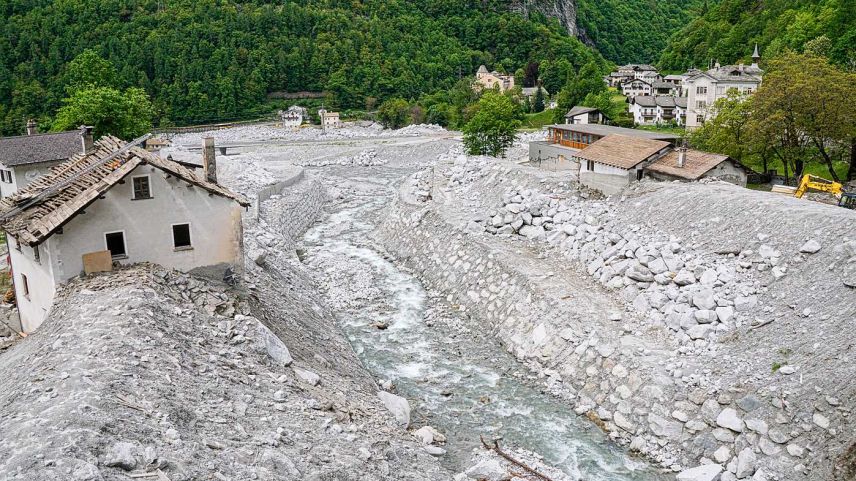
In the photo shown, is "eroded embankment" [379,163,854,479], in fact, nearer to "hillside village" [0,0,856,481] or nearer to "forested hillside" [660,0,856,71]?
"hillside village" [0,0,856,481]

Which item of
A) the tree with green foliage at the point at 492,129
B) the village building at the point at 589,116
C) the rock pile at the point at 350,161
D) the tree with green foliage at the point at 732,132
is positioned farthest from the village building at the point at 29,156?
the village building at the point at 589,116

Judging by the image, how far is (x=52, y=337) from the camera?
17.6 metres

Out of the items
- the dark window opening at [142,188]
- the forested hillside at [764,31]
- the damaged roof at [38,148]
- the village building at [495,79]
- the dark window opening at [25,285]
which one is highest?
the forested hillside at [764,31]

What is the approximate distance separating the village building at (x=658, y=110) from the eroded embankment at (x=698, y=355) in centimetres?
6078

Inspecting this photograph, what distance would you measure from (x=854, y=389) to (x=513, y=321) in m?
13.2

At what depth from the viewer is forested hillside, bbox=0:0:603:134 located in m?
153

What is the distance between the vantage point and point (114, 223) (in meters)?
21.4

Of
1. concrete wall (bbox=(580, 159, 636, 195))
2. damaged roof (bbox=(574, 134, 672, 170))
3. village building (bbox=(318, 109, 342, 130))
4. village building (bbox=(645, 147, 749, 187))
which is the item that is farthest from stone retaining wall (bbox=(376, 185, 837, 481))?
village building (bbox=(318, 109, 342, 130))

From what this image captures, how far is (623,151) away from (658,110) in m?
58.8

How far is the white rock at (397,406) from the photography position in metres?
20.5

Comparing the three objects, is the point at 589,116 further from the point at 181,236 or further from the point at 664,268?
the point at 181,236

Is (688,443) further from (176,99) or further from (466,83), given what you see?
(176,99)

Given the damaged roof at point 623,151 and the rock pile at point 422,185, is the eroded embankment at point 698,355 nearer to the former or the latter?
the damaged roof at point 623,151

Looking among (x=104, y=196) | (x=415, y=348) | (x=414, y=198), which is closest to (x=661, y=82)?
(x=414, y=198)
